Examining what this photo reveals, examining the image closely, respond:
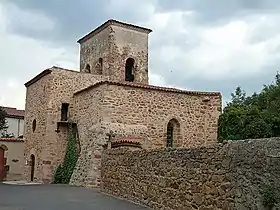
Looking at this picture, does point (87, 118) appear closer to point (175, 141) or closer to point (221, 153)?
point (175, 141)

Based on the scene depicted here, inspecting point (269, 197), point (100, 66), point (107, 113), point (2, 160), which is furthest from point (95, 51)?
point (269, 197)

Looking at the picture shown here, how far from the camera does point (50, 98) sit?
23.1 metres

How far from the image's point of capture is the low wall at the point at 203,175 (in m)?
7.41

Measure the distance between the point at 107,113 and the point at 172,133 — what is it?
4.29 m

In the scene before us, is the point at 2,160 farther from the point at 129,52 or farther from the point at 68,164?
the point at 129,52

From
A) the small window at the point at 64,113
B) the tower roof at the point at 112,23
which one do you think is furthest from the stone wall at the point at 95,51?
the small window at the point at 64,113

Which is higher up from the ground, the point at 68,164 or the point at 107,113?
the point at 107,113

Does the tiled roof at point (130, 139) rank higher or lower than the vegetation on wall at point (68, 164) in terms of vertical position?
higher

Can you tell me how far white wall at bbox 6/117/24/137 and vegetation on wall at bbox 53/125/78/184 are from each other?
23.6m

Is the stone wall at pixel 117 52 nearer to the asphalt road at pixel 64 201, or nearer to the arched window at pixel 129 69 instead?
the arched window at pixel 129 69

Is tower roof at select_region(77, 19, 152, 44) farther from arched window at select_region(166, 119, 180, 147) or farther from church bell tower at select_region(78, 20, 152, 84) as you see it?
arched window at select_region(166, 119, 180, 147)

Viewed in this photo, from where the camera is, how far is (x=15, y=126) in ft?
149

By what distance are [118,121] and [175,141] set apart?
375 cm

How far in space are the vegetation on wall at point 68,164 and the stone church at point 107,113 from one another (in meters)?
0.59
